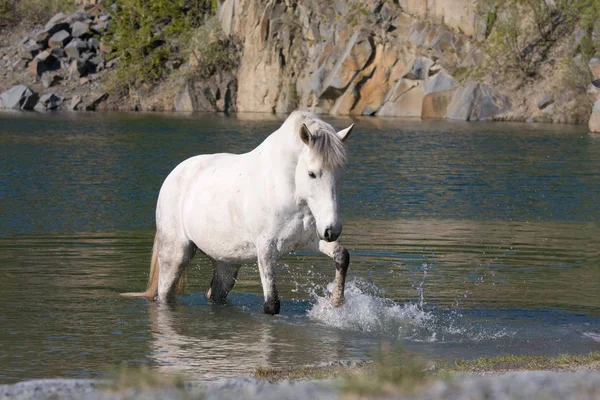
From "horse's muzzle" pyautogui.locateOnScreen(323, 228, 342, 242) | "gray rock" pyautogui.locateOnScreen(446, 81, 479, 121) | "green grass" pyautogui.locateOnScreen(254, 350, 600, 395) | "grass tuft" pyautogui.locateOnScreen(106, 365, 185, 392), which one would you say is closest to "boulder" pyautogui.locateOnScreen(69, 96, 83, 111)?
"gray rock" pyautogui.locateOnScreen(446, 81, 479, 121)

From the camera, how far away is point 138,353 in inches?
359

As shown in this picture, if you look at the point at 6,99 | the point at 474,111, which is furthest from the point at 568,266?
the point at 6,99

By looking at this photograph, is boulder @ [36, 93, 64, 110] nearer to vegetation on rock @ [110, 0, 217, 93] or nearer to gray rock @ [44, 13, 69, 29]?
vegetation on rock @ [110, 0, 217, 93]

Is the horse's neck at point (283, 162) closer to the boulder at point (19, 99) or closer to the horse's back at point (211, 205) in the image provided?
the horse's back at point (211, 205)

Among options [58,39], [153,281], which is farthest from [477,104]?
[153,281]

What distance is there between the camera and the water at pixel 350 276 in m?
9.35

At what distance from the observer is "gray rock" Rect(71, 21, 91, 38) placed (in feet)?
239

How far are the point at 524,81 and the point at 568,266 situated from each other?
40.4 metres

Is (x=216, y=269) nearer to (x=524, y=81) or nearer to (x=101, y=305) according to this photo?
(x=101, y=305)

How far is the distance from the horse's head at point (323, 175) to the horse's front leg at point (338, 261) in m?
0.41

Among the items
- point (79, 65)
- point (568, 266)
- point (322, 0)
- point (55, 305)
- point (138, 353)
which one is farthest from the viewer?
point (79, 65)

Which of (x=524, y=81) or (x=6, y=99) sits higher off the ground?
(x=524, y=81)

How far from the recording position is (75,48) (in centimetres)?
7169

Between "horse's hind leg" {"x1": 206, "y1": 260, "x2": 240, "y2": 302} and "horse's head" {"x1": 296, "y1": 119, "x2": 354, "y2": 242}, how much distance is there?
2.17 m
